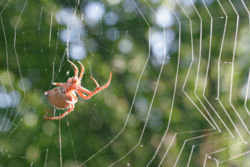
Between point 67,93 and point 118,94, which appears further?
point 118,94

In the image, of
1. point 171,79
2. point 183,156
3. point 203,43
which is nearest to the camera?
point 183,156

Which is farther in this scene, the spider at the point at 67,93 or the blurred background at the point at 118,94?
the blurred background at the point at 118,94

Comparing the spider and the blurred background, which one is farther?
the blurred background

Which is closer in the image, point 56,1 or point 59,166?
point 59,166

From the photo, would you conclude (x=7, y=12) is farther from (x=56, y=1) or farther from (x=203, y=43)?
(x=203, y=43)

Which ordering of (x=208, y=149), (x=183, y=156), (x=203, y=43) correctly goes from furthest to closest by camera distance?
1. (x=203, y=43)
2. (x=183, y=156)
3. (x=208, y=149)

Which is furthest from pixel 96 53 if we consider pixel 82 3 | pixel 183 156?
pixel 183 156

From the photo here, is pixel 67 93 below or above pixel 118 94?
above

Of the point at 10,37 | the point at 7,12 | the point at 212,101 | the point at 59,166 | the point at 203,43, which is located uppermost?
the point at 7,12
